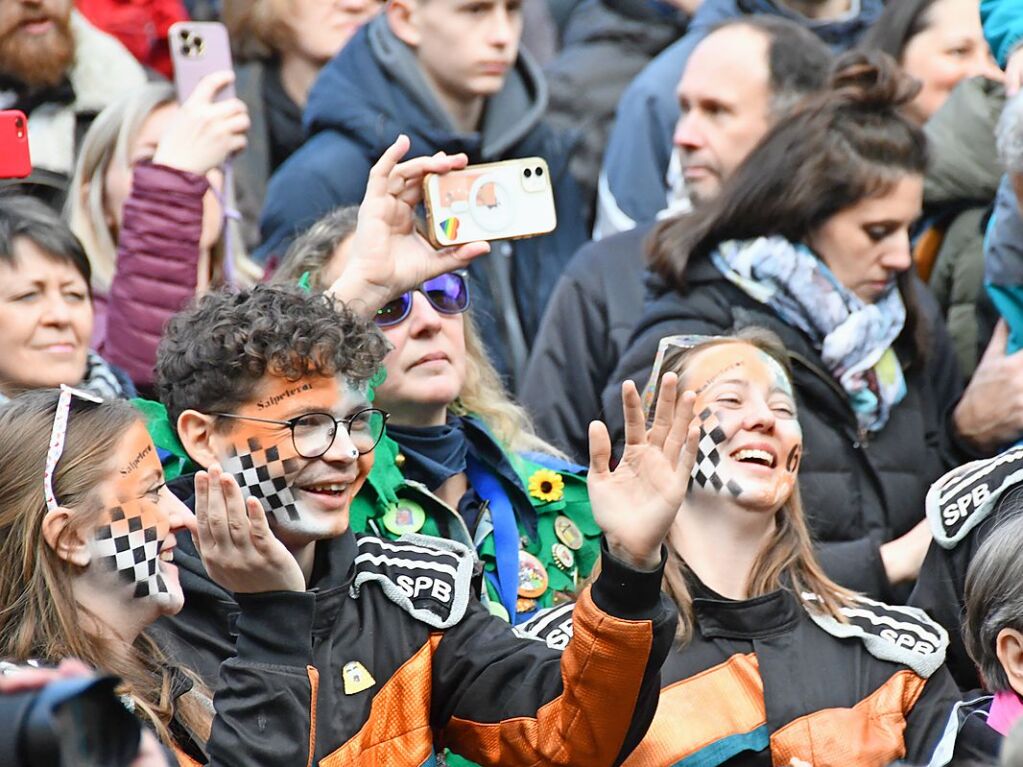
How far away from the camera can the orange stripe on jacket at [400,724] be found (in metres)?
3.84

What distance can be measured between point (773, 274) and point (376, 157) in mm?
1567

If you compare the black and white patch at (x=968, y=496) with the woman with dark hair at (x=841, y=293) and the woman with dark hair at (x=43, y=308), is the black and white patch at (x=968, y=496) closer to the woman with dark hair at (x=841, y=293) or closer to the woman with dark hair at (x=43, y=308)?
the woman with dark hair at (x=841, y=293)

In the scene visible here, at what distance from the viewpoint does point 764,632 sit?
4320 mm

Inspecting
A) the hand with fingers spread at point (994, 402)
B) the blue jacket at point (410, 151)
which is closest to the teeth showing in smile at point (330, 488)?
the blue jacket at point (410, 151)

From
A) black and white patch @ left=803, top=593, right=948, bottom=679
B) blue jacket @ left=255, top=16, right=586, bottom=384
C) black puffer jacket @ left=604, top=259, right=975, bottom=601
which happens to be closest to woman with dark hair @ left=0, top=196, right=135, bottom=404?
blue jacket @ left=255, top=16, right=586, bottom=384

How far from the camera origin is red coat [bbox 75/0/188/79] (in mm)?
7184

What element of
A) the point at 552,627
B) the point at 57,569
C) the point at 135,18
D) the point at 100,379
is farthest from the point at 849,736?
the point at 135,18

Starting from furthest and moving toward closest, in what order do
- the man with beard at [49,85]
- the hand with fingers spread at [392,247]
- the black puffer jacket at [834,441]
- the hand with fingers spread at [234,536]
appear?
1. the man with beard at [49,85]
2. the black puffer jacket at [834,441]
3. the hand with fingers spread at [392,247]
4. the hand with fingers spread at [234,536]

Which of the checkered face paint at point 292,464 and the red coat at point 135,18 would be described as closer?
the checkered face paint at point 292,464

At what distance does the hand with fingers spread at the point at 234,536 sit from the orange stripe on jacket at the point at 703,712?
951mm

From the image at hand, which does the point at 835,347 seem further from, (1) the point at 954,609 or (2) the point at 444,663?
(2) the point at 444,663

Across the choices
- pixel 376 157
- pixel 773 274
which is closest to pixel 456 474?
pixel 773 274

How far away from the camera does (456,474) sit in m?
4.85

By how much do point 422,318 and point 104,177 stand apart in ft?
5.08
